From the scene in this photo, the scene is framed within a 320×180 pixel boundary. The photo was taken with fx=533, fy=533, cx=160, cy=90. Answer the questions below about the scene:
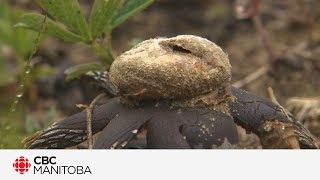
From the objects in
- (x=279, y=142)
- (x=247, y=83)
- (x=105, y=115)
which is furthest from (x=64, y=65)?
(x=279, y=142)

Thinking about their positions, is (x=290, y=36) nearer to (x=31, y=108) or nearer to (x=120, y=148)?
(x=31, y=108)

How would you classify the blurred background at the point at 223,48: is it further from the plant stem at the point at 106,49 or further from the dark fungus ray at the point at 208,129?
the dark fungus ray at the point at 208,129

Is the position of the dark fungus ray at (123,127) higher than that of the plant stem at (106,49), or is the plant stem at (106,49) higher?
the plant stem at (106,49)

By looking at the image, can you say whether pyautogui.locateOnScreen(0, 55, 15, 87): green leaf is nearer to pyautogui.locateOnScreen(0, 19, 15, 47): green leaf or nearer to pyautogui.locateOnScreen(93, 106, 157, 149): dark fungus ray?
pyautogui.locateOnScreen(0, 19, 15, 47): green leaf
